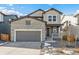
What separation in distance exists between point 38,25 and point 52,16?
32 centimetres

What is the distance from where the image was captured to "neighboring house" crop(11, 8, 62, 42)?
8266 mm

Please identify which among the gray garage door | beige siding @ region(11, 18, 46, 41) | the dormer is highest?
the dormer

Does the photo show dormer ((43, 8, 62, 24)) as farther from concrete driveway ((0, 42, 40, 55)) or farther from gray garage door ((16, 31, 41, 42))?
concrete driveway ((0, 42, 40, 55))

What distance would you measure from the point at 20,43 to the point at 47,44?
0.52 m

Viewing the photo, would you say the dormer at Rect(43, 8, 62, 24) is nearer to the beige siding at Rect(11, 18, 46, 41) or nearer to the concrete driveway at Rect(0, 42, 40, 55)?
the beige siding at Rect(11, 18, 46, 41)

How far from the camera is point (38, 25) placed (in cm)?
827

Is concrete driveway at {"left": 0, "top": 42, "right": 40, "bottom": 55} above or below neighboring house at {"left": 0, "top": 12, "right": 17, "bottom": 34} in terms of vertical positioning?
below

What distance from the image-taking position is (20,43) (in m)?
8.30

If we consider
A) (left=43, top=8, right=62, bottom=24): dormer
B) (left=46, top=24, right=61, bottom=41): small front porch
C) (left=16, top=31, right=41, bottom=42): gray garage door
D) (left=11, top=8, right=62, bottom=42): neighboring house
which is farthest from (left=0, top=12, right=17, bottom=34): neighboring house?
(left=46, top=24, right=61, bottom=41): small front porch

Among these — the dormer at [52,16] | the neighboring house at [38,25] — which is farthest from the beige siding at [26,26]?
the dormer at [52,16]

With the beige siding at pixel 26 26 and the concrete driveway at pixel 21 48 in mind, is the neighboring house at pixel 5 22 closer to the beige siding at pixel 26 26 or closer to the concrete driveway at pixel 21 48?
the beige siding at pixel 26 26

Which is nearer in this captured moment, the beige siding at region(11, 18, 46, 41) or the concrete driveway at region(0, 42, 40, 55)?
the concrete driveway at region(0, 42, 40, 55)

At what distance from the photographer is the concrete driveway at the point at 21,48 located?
8.16 metres

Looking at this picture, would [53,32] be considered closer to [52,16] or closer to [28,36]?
[52,16]
